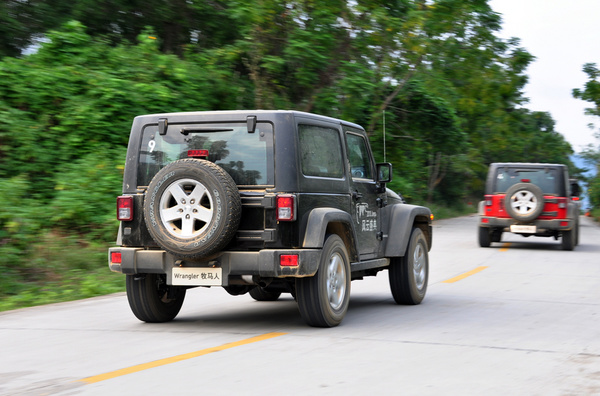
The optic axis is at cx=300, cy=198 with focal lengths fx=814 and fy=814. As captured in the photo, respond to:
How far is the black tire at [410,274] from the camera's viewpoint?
941 centimetres

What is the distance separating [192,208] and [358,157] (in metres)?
2.41

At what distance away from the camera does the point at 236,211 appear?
7055mm

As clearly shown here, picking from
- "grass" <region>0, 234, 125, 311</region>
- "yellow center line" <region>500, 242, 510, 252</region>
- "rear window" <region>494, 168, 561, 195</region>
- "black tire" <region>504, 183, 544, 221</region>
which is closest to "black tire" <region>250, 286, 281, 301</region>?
"grass" <region>0, 234, 125, 311</region>

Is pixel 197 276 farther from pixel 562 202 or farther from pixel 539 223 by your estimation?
pixel 562 202

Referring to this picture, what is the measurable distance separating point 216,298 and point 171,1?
1593cm

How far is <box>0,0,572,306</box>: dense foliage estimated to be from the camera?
49.8 ft

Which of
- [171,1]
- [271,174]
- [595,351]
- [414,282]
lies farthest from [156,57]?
[595,351]

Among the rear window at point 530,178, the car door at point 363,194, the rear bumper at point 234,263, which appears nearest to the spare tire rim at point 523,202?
the rear window at point 530,178

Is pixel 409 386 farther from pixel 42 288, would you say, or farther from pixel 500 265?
pixel 500 265

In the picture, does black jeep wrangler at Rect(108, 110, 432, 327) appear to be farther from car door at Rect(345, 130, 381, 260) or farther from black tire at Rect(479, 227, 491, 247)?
black tire at Rect(479, 227, 491, 247)

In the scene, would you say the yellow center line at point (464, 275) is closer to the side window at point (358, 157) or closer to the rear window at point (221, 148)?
the side window at point (358, 157)

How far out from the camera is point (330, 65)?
77.6 feet

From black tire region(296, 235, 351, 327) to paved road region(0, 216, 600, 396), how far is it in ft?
0.44

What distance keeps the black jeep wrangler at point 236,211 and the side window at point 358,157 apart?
0.49m
